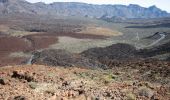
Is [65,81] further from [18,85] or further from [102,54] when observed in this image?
[102,54]

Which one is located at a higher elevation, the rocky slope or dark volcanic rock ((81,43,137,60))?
the rocky slope

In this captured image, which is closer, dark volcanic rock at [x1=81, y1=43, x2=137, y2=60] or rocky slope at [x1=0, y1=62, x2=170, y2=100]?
rocky slope at [x1=0, y1=62, x2=170, y2=100]

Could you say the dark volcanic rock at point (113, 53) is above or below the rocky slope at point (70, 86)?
below

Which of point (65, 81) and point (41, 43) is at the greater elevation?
point (65, 81)

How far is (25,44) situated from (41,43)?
2807 mm

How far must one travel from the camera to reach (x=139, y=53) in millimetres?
49344

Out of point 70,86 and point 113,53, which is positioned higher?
point 70,86

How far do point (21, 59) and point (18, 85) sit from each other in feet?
98.8

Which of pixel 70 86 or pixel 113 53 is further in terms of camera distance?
pixel 113 53

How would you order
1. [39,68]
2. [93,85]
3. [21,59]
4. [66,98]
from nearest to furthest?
[66,98] < [93,85] < [39,68] < [21,59]

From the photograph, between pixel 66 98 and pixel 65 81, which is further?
pixel 65 81

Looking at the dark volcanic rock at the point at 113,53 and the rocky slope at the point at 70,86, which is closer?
the rocky slope at the point at 70,86

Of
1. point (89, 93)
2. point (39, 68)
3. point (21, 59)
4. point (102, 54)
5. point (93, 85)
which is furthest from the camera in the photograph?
point (102, 54)

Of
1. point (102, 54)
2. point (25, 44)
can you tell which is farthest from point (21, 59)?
point (25, 44)
